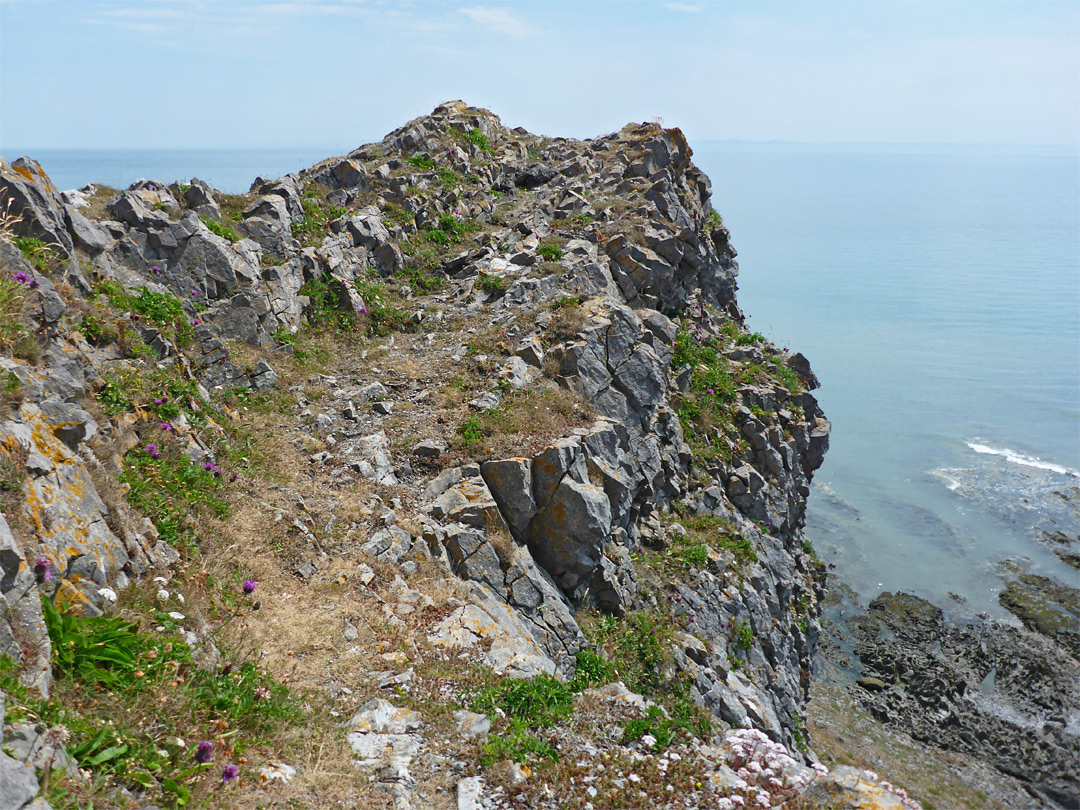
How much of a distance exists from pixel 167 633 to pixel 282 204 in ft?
54.9

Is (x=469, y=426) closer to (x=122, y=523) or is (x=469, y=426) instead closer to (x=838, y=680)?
(x=122, y=523)

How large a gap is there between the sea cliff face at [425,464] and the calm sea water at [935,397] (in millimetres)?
16867

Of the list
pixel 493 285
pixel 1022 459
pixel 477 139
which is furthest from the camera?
pixel 1022 459

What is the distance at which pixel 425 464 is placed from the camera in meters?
13.8

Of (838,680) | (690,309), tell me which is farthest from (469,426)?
(838,680)

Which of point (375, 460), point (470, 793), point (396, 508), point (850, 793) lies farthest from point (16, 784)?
point (375, 460)

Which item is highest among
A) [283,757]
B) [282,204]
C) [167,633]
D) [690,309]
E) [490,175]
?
[490,175]

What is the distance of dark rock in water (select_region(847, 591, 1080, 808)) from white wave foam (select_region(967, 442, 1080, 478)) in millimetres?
21973

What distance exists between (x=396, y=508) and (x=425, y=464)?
1.58 m

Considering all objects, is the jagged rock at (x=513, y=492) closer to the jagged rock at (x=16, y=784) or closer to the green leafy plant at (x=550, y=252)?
the jagged rock at (x=16, y=784)

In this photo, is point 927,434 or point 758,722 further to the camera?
point 927,434

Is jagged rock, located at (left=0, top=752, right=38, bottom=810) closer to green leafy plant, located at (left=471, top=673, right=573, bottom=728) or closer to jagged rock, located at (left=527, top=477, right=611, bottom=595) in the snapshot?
green leafy plant, located at (left=471, top=673, right=573, bottom=728)

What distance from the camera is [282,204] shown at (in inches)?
792

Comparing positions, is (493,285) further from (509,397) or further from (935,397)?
(935,397)
